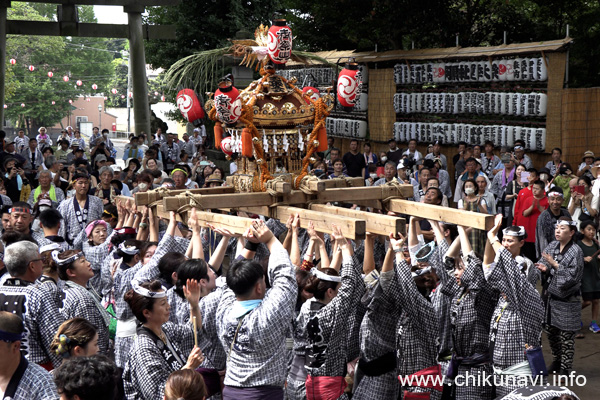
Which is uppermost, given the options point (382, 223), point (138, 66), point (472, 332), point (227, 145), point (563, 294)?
point (138, 66)

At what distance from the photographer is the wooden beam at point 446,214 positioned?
14.7 feet

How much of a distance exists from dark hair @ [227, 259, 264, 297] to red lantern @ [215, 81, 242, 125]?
2.14 m

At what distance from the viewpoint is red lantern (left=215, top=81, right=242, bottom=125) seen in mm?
5812

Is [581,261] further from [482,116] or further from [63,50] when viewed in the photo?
[63,50]

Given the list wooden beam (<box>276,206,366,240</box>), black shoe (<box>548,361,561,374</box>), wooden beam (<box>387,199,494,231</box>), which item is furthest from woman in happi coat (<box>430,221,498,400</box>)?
black shoe (<box>548,361,561,374</box>)

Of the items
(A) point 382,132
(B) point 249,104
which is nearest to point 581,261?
(B) point 249,104

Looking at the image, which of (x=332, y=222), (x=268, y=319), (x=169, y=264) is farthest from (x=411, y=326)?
(x=169, y=264)

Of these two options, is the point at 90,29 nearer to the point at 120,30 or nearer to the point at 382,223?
the point at 120,30

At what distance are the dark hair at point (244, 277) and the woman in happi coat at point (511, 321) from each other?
161cm

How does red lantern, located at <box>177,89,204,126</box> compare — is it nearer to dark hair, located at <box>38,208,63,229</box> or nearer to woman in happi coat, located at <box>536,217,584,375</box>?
dark hair, located at <box>38,208,63,229</box>

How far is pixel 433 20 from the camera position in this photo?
16.3m

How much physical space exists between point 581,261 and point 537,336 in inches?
105

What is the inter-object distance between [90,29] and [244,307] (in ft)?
45.0

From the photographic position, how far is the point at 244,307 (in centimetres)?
398
